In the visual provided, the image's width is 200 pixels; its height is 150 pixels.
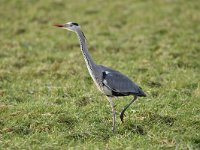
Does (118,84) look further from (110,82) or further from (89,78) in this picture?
(89,78)

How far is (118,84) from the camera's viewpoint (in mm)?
7453

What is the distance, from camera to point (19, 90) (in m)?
9.48

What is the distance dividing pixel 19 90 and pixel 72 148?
3.21m

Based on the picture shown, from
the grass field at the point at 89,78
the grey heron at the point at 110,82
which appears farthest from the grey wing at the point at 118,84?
the grass field at the point at 89,78

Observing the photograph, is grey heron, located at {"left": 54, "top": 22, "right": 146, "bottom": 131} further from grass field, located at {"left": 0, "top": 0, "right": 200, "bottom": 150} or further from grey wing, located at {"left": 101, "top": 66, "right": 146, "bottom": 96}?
grass field, located at {"left": 0, "top": 0, "right": 200, "bottom": 150}

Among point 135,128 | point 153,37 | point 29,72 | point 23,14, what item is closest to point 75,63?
point 29,72

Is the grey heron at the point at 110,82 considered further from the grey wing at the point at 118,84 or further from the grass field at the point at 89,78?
the grass field at the point at 89,78

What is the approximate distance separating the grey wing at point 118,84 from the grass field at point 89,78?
49 centimetres

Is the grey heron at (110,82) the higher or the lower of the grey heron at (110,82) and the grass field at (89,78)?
the higher

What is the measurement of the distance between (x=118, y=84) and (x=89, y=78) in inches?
113

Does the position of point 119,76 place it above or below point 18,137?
above

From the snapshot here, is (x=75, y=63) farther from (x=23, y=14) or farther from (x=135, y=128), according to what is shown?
(x=23, y=14)

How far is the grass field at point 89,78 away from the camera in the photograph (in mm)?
7082

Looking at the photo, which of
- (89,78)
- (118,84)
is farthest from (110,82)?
(89,78)
